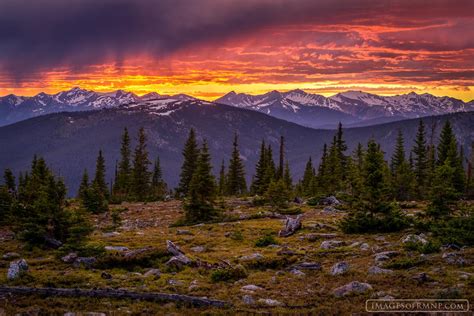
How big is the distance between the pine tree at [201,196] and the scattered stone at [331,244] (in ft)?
48.7

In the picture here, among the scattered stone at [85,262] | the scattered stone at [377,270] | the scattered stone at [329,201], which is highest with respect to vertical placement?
→ the scattered stone at [377,270]

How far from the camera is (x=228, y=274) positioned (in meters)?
16.3

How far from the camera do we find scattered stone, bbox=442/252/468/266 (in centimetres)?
1544

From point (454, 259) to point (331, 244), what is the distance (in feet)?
23.4

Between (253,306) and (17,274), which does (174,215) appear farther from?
(253,306)

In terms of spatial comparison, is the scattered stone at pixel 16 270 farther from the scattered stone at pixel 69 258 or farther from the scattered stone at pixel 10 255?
the scattered stone at pixel 10 255

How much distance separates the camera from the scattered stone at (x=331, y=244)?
21.9m

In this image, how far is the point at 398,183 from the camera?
63.3m

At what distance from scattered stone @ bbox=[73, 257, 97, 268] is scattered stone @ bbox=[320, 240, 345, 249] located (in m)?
10.9

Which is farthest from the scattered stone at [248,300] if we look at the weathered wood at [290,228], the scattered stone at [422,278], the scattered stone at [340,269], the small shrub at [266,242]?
the weathered wood at [290,228]

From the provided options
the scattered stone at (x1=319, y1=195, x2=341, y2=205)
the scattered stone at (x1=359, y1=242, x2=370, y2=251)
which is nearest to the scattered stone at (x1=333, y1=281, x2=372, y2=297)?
the scattered stone at (x1=359, y1=242, x2=370, y2=251)

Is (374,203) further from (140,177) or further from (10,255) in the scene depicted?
(140,177)

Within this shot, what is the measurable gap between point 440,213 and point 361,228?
14.3 ft

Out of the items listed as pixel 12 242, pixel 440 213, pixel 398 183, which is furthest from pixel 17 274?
pixel 398 183
